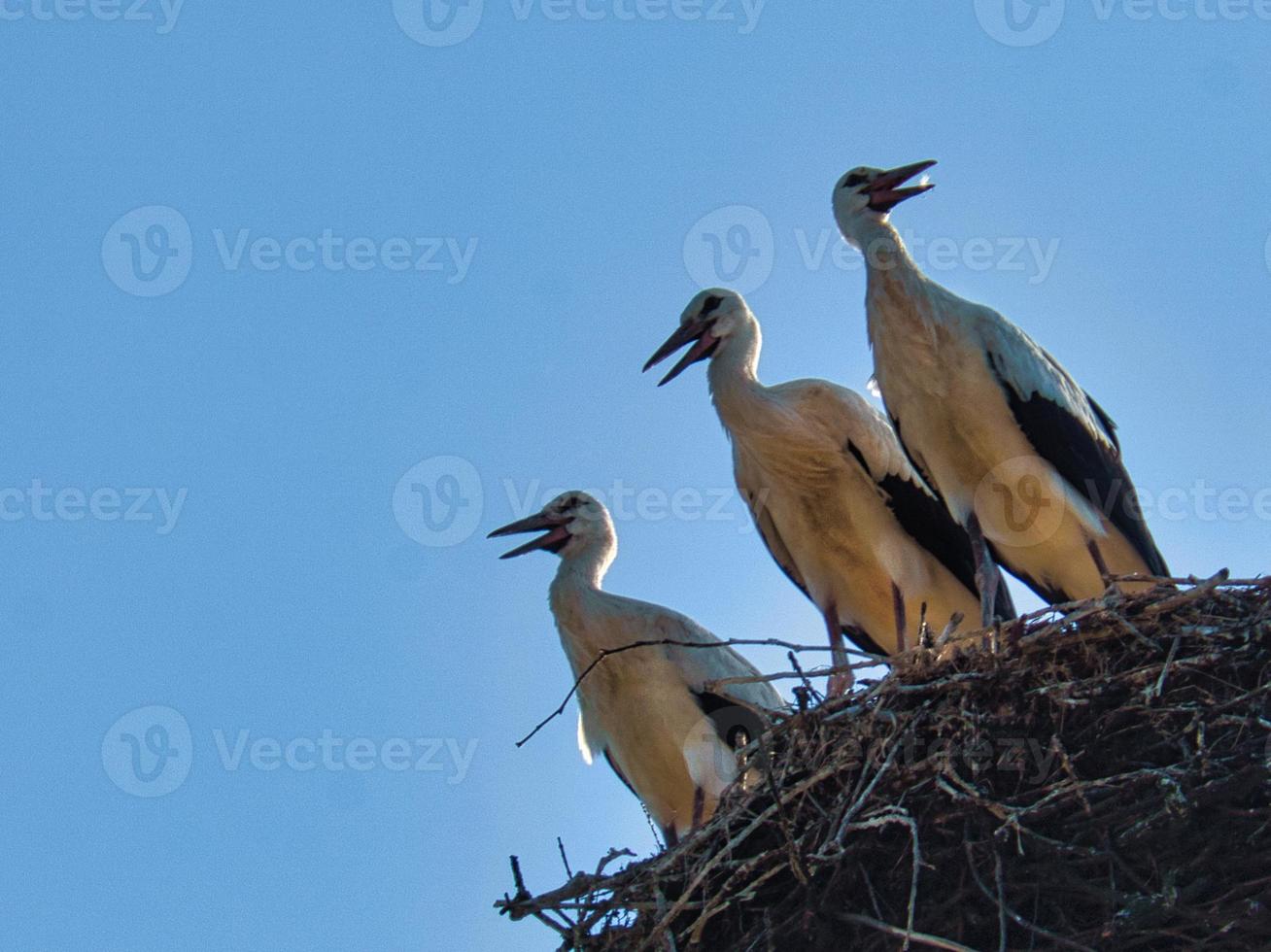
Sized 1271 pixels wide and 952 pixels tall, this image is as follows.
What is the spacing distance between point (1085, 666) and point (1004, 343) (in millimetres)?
1475

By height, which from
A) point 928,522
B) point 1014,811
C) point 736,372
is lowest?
point 1014,811

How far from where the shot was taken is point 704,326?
21.5ft

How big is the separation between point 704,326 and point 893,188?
78 centimetres

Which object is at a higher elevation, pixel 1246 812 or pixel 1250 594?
pixel 1250 594

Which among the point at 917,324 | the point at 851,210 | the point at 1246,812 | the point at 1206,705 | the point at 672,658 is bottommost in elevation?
the point at 1246,812

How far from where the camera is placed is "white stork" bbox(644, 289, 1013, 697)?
617 centimetres

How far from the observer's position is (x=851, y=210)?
6168 millimetres

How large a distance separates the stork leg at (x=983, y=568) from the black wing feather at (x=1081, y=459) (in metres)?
0.30

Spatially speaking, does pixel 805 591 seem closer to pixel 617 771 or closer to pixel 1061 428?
pixel 617 771

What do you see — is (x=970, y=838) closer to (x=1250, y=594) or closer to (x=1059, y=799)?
Result: (x=1059, y=799)

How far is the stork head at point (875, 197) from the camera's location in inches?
241

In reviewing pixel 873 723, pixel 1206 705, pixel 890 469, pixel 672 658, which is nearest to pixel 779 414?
pixel 890 469

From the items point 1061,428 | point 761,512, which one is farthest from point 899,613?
point 1061,428

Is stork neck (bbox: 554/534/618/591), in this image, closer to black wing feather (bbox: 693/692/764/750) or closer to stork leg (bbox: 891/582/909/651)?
black wing feather (bbox: 693/692/764/750)
